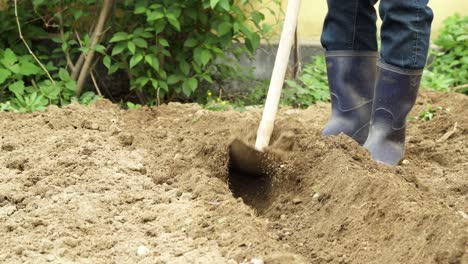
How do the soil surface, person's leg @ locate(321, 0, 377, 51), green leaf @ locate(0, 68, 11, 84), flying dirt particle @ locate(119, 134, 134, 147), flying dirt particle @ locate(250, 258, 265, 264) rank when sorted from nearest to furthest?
1. flying dirt particle @ locate(250, 258, 265, 264)
2. the soil surface
3. person's leg @ locate(321, 0, 377, 51)
4. flying dirt particle @ locate(119, 134, 134, 147)
5. green leaf @ locate(0, 68, 11, 84)

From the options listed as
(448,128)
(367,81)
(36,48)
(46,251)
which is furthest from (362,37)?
(36,48)

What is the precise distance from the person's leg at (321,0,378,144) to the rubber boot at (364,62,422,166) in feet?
0.67

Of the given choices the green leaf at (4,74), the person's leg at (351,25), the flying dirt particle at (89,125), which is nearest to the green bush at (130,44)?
the green leaf at (4,74)

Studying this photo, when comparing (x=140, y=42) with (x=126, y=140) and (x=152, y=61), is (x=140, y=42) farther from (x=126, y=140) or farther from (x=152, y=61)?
(x=126, y=140)

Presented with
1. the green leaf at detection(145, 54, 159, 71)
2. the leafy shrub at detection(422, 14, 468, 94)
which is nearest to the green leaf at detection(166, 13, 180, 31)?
the green leaf at detection(145, 54, 159, 71)

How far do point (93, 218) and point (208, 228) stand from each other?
0.44 m

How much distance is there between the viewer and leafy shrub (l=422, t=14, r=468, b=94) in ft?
19.2

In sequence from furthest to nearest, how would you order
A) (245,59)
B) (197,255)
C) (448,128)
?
(245,59) < (448,128) < (197,255)

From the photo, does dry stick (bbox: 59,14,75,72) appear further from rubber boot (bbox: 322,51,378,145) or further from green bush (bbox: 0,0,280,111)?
rubber boot (bbox: 322,51,378,145)

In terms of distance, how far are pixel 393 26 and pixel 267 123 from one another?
2.10 feet

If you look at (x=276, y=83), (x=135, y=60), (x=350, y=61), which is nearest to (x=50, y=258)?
(x=276, y=83)

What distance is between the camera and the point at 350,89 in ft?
11.0

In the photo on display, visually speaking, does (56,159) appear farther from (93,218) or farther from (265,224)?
(265,224)

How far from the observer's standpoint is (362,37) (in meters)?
3.34
